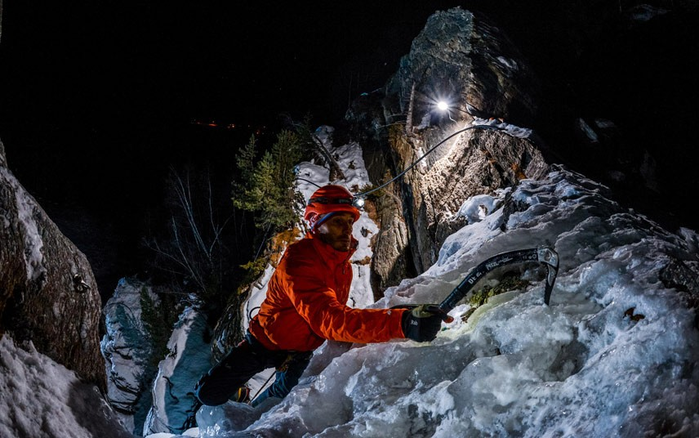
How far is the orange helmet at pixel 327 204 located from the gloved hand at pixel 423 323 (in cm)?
129

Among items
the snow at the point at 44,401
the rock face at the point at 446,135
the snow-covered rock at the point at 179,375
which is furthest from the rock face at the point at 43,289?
the snow-covered rock at the point at 179,375

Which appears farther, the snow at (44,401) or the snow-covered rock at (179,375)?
the snow-covered rock at (179,375)

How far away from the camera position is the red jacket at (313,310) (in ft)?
7.89

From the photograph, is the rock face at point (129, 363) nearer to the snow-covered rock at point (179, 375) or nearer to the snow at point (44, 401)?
the snow-covered rock at point (179, 375)

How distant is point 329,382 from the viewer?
2.51 m

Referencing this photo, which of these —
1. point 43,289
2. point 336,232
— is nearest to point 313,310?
point 336,232

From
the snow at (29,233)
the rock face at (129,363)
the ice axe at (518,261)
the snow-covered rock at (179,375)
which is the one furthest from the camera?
the rock face at (129,363)

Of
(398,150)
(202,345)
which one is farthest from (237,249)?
(398,150)

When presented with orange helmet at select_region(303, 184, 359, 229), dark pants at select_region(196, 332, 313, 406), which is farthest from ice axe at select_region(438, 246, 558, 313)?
dark pants at select_region(196, 332, 313, 406)

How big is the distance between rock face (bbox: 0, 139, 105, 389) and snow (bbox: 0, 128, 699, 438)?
0.51 feet

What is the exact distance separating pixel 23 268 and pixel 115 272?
20209 millimetres

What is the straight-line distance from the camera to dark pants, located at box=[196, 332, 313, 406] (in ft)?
11.7

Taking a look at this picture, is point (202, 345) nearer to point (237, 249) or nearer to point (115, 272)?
point (237, 249)

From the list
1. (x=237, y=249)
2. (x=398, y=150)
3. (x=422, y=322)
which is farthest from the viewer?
(x=237, y=249)
